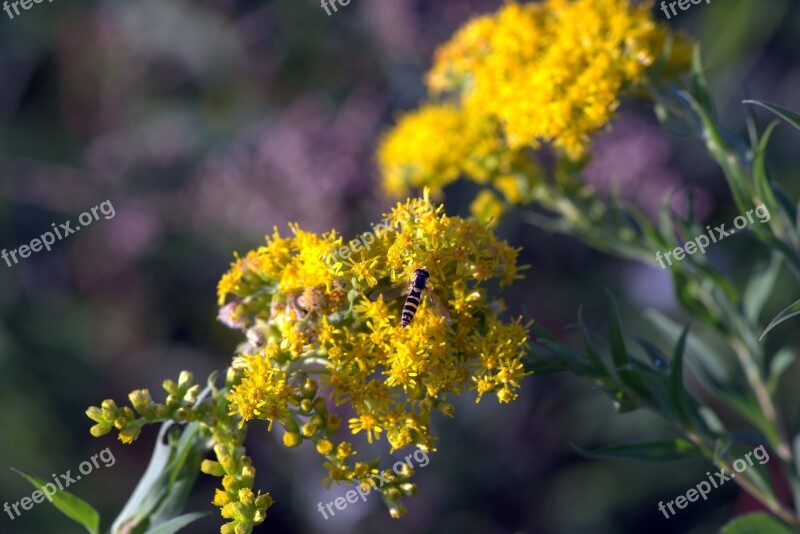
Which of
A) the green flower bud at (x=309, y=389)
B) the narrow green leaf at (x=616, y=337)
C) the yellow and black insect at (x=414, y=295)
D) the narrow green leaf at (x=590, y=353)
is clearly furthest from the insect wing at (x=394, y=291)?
the narrow green leaf at (x=616, y=337)

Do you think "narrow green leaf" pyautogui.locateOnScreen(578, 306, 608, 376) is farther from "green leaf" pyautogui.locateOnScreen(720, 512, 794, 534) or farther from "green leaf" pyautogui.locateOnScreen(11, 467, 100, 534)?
"green leaf" pyautogui.locateOnScreen(11, 467, 100, 534)

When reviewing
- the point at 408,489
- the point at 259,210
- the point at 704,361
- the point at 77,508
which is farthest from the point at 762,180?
the point at 259,210

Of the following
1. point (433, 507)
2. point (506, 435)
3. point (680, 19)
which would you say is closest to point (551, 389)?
point (506, 435)

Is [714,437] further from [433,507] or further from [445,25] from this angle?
[445,25]

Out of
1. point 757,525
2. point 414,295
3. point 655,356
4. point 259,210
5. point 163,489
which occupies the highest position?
point 259,210

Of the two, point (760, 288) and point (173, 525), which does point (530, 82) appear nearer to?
point (760, 288)

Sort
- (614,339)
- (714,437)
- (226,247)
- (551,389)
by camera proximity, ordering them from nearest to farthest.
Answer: (614,339) → (714,437) → (551,389) → (226,247)
